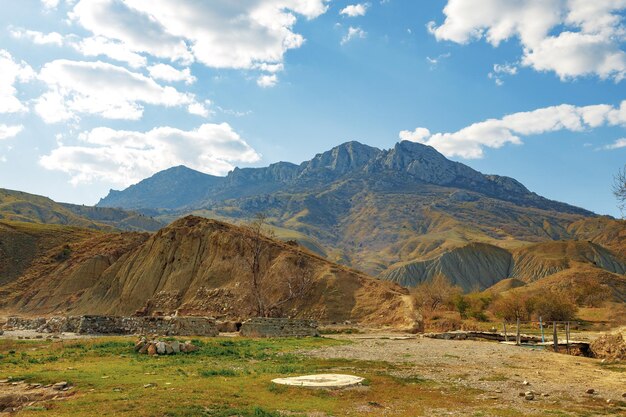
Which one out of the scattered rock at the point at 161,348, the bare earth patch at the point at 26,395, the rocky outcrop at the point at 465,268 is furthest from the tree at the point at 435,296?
the rocky outcrop at the point at 465,268

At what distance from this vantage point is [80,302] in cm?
6750

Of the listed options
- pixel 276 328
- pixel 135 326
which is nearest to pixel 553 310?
pixel 276 328

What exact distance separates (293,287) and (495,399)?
4190 cm

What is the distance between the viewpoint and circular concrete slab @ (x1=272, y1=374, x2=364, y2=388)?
17.5 meters

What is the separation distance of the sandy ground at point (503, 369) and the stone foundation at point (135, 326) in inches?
483

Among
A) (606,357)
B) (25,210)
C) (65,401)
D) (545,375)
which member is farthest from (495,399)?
(25,210)

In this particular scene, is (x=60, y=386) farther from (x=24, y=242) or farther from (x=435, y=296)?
(x=24, y=242)

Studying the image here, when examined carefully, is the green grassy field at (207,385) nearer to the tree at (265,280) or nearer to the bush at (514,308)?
the tree at (265,280)

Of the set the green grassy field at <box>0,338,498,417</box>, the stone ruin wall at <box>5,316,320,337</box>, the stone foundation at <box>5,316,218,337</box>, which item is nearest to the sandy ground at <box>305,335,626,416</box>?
the green grassy field at <box>0,338,498,417</box>

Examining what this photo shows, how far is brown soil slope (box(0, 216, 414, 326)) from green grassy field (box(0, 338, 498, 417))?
2664 cm

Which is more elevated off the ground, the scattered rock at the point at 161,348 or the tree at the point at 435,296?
the tree at the point at 435,296

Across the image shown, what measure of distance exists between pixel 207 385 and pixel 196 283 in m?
44.7

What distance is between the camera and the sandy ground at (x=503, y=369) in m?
17.4

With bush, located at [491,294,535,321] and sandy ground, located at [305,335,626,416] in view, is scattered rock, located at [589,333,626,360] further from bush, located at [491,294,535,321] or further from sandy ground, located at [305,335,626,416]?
bush, located at [491,294,535,321]
